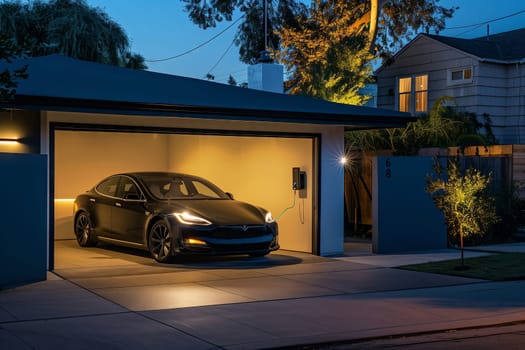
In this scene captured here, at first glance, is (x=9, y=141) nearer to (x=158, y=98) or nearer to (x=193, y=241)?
(x=158, y=98)

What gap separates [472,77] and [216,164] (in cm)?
1004

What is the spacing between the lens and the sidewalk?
7.95 meters

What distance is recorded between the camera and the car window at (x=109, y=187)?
15.3m

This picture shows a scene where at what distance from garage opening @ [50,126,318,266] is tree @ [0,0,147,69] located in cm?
1531

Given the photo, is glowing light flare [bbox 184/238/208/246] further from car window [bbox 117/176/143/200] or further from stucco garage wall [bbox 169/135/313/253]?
stucco garage wall [bbox 169/135/313/253]

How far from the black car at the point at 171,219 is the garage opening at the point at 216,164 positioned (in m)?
1.15

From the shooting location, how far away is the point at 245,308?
952cm

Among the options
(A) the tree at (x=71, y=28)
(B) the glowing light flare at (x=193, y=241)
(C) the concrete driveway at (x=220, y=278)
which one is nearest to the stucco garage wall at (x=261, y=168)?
(C) the concrete driveway at (x=220, y=278)

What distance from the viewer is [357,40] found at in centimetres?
2472

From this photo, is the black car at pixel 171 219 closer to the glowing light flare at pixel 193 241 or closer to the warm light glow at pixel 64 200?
the glowing light flare at pixel 193 241

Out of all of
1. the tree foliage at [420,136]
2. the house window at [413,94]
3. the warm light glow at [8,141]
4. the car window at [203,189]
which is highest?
the house window at [413,94]

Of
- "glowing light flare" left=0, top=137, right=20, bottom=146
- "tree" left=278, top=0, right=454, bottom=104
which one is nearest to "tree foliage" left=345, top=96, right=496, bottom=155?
"tree" left=278, top=0, right=454, bottom=104

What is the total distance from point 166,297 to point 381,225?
633 cm

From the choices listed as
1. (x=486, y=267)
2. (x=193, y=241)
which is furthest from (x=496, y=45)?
(x=193, y=241)
